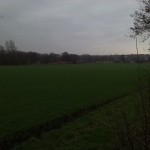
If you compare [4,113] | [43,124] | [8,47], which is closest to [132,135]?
[43,124]

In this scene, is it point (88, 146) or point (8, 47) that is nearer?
point (88, 146)

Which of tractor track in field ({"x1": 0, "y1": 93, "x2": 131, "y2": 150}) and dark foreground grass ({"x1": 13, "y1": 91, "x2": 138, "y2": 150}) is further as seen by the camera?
tractor track in field ({"x1": 0, "y1": 93, "x2": 131, "y2": 150})

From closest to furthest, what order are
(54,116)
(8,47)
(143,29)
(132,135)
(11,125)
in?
(132,135)
(11,125)
(54,116)
(143,29)
(8,47)

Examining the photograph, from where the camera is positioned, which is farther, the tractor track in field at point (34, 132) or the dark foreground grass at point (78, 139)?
the tractor track in field at point (34, 132)

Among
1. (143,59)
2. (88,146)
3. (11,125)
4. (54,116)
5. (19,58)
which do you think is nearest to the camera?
(143,59)

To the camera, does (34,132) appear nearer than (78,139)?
No

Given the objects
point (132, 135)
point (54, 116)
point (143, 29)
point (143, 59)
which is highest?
point (143, 29)

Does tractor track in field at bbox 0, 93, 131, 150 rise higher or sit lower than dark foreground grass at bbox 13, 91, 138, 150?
lower

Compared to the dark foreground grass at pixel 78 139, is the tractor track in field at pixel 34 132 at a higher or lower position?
lower

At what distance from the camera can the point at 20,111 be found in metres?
17.3

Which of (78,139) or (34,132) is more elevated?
A: (78,139)

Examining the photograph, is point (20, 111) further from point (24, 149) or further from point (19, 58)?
point (19, 58)

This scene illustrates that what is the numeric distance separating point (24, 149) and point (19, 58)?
501 feet

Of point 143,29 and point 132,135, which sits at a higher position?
point 143,29
